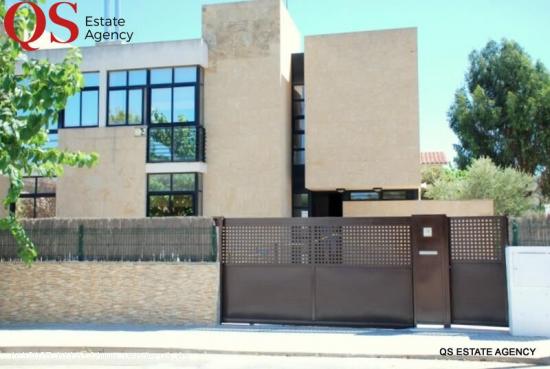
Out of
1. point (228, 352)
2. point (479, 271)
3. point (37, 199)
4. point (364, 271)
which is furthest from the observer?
point (37, 199)

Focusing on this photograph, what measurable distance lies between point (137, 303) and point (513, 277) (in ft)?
22.5

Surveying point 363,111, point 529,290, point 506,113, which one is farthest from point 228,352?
point 506,113

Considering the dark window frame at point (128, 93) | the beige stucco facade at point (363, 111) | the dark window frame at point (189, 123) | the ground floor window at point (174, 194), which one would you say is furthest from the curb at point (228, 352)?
the dark window frame at point (128, 93)

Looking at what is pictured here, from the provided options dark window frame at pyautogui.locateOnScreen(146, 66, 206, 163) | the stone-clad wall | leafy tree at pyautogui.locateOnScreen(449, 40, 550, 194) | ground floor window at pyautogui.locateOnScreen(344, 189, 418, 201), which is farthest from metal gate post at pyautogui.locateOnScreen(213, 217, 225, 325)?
leafy tree at pyautogui.locateOnScreen(449, 40, 550, 194)

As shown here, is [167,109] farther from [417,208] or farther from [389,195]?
[417,208]

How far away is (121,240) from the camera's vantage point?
11.9 metres

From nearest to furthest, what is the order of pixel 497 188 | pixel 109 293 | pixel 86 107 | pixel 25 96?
pixel 25 96
pixel 109 293
pixel 86 107
pixel 497 188

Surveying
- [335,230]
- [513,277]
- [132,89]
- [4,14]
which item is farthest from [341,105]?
[4,14]

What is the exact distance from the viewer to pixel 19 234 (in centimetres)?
1040

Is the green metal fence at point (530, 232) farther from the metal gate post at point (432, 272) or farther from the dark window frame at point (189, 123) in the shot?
the dark window frame at point (189, 123)

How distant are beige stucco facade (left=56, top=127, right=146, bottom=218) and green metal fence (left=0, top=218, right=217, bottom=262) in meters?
8.87

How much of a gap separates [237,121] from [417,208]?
709 cm

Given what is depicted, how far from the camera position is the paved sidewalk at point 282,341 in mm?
8797

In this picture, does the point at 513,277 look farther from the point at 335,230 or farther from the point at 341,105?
the point at 341,105
